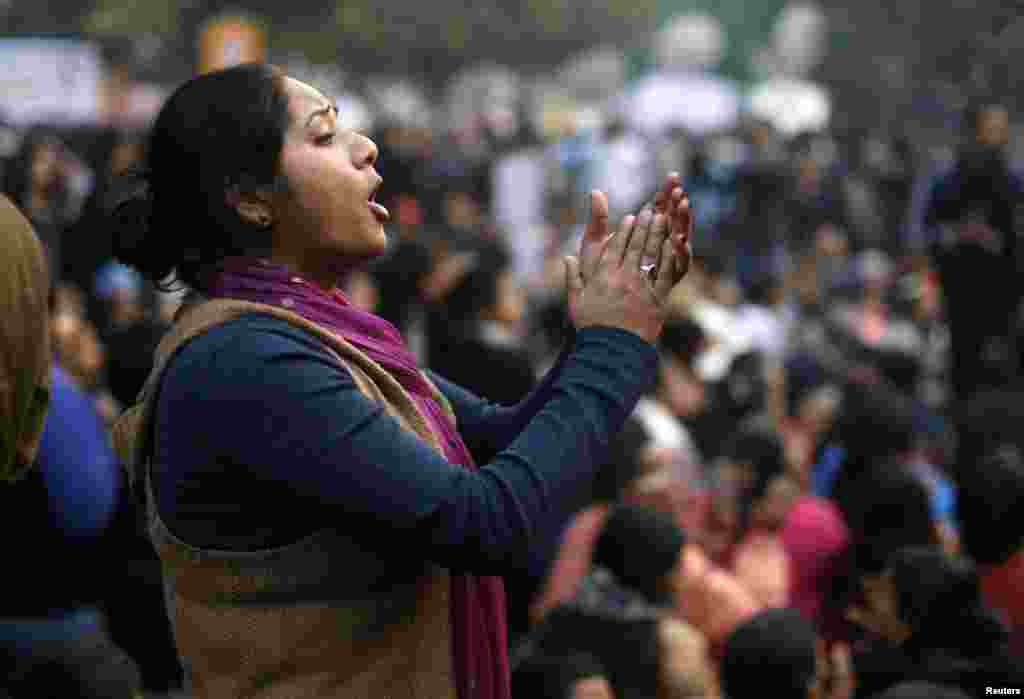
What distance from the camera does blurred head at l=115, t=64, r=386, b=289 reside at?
2.15 meters

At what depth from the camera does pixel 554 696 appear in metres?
3.38

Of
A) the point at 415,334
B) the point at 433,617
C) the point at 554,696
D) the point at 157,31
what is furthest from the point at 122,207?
the point at 157,31

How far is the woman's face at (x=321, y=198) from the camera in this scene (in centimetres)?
215

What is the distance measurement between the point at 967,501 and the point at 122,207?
8.67 ft

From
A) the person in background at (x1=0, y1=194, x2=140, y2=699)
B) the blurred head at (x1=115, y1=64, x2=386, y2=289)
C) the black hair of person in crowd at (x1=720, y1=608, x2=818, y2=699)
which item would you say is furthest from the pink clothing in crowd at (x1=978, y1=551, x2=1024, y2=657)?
the blurred head at (x1=115, y1=64, x2=386, y2=289)

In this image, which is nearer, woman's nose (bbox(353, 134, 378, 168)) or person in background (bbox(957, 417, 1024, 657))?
woman's nose (bbox(353, 134, 378, 168))

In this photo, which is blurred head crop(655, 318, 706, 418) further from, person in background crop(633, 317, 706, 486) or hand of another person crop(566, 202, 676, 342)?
hand of another person crop(566, 202, 676, 342)

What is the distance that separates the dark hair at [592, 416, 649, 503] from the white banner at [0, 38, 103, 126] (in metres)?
10.7

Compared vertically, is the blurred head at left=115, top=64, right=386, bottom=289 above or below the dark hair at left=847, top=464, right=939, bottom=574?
above

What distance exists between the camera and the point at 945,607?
12.3 ft

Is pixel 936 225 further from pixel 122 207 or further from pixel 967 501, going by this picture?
pixel 122 207

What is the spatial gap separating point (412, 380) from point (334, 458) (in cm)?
27

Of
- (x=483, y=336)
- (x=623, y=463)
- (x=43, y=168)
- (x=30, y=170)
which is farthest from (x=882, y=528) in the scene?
(x=43, y=168)

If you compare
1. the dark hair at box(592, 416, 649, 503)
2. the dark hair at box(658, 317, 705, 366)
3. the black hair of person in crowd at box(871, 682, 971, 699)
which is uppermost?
Answer: the black hair of person in crowd at box(871, 682, 971, 699)
